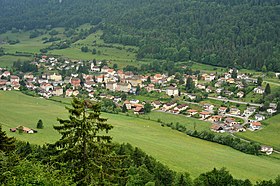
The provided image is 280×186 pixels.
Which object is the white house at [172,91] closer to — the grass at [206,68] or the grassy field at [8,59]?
the grass at [206,68]

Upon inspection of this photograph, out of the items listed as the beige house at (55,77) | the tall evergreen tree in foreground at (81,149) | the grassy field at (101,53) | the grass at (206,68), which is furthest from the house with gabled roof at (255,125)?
the grassy field at (101,53)

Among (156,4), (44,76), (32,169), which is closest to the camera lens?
(32,169)

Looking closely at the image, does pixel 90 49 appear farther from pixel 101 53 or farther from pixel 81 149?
pixel 81 149

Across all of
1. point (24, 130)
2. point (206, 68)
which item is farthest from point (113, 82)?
point (24, 130)

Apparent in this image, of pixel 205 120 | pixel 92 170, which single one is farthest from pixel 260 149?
pixel 92 170

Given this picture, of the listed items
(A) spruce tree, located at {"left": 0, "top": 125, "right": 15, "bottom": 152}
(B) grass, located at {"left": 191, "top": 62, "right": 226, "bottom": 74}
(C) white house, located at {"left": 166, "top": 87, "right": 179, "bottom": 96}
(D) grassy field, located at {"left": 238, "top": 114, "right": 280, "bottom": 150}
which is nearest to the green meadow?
(B) grass, located at {"left": 191, "top": 62, "right": 226, "bottom": 74}

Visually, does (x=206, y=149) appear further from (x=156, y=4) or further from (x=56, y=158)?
(x=156, y=4)

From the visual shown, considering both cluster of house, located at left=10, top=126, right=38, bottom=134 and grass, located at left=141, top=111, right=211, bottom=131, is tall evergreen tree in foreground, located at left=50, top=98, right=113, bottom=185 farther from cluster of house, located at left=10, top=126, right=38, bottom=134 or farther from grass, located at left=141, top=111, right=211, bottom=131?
grass, located at left=141, top=111, right=211, bottom=131
